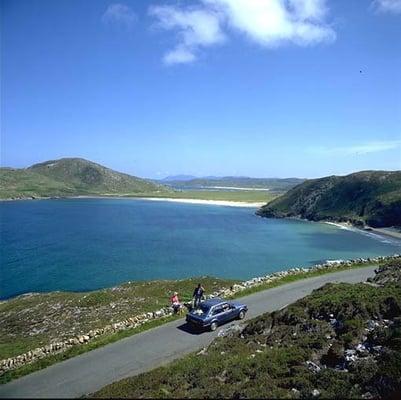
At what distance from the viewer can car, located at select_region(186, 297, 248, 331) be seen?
3200 centimetres

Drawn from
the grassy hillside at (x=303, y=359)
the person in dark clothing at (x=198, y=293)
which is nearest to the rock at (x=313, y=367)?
the grassy hillside at (x=303, y=359)

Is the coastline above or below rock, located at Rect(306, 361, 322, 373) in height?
below

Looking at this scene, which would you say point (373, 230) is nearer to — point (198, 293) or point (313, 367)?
point (198, 293)

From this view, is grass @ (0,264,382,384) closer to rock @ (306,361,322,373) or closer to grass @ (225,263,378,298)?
grass @ (225,263,378,298)

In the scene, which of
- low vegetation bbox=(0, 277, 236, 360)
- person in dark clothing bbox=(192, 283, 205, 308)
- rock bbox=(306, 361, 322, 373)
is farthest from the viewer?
low vegetation bbox=(0, 277, 236, 360)

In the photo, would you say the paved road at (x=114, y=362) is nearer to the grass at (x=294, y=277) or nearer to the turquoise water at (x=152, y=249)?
the grass at (x=294, y=277)

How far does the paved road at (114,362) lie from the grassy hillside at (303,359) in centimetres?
250

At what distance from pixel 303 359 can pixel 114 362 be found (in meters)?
11.5

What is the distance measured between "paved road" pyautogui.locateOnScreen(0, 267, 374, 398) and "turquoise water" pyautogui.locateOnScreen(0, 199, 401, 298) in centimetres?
3462

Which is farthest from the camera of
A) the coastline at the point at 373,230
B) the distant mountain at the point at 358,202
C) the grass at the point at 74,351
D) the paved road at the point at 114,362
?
the distant mountain at the point at 358,202

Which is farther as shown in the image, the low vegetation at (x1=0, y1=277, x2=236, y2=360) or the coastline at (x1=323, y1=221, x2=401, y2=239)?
the coastline at (x1=323, y1=221, x2=401, y2=239)

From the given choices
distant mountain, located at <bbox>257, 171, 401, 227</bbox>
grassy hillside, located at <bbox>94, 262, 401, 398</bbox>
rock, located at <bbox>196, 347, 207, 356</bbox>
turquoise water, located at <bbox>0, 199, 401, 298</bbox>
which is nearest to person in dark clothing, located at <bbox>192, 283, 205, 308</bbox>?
grassy hillside, located at <bbox>94, 262, 401, 398</bbox>

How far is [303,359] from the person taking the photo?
872 inches

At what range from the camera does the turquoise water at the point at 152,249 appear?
7225 cm
